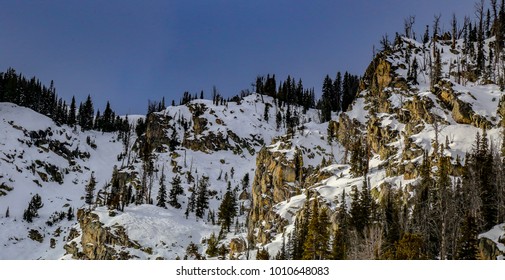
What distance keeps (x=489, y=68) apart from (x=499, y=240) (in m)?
62.6

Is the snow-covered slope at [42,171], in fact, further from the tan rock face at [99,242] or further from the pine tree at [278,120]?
the pine tree at [278,120]

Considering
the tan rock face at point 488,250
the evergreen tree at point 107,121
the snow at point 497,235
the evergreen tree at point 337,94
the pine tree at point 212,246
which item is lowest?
the pine tree at point 212,246

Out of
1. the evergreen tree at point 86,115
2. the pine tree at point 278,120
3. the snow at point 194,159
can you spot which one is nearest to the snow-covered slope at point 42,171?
the snow at point 194,159

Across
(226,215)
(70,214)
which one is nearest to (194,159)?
(70,214)

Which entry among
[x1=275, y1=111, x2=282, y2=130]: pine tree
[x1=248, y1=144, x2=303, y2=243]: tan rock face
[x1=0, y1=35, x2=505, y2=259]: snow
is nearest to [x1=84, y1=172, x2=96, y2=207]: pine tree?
[x1=0, y1=35, x2=505, y2=259]: snow

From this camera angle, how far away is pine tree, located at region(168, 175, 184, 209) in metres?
86.9

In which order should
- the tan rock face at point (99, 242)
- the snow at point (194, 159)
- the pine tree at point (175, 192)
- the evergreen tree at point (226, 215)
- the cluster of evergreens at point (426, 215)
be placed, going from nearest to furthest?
the cluster of evergreens at point (426, 215), the tan rock face at point (99, 242), the snow at point (194, 159), the evergreen tree at point (226, 215), the pine tree at point (175, 192)

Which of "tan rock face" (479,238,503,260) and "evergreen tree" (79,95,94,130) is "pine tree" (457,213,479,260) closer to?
"tan rock face" (479,238,503,260)

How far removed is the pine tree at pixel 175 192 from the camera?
285ft

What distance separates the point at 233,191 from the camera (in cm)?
9600

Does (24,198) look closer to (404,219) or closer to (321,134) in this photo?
(321,134)

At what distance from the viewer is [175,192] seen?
293ft

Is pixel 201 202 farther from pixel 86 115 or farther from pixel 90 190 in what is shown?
pixel 86 115
